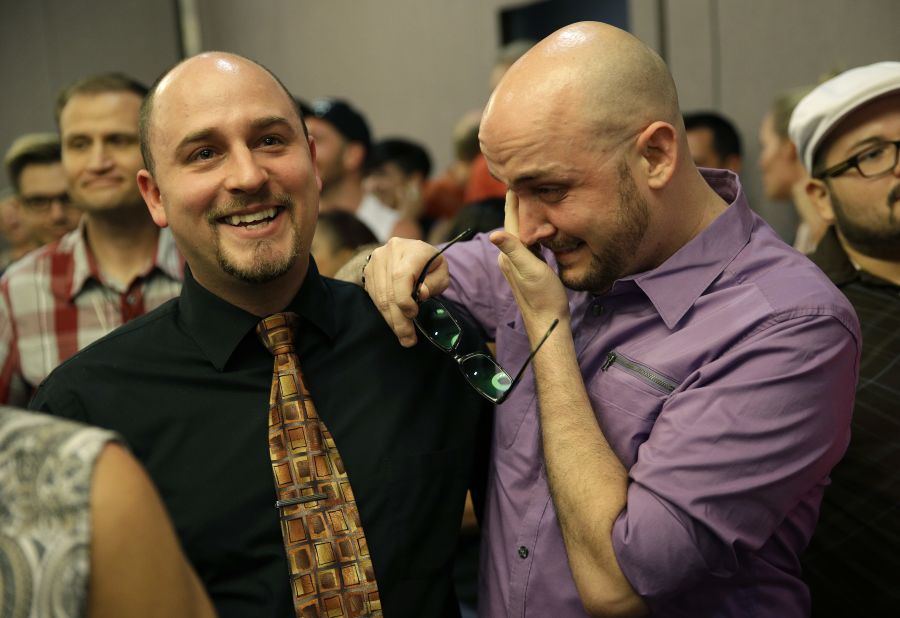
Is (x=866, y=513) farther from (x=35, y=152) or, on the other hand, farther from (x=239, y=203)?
(x=35, y=152)

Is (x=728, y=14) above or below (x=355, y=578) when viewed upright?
above

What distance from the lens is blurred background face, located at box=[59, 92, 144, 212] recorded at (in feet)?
7.95

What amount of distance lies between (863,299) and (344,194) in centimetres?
243

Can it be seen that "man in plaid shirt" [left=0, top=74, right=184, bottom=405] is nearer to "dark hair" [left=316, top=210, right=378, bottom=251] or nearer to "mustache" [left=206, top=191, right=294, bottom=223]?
"dark hair" [left=316, top=210, right=378, bottom=251]

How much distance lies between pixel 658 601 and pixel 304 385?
635 mm

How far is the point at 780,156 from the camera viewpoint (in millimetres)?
3350

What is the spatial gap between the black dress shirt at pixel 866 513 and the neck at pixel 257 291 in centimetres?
114

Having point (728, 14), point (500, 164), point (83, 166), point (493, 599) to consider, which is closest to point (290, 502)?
point (493, 599)

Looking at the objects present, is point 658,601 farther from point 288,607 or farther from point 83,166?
point 83,166

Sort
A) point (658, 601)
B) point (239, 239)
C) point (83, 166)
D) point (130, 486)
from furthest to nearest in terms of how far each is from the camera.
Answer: point (83, 166) < point (239, 239) < point (658, 601) < point (130, 486)

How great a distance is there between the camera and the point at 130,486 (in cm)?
84

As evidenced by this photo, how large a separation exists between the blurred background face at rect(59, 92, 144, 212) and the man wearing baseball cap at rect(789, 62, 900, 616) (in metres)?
1.69

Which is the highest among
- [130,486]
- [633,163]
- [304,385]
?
[633,163]

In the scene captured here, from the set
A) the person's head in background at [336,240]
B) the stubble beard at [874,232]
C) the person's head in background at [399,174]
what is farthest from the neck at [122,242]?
the person's head in background at [399,174]
